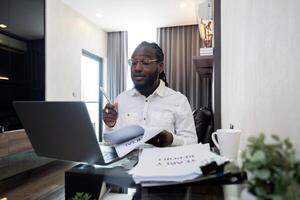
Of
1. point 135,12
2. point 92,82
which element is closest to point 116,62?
point 92,82

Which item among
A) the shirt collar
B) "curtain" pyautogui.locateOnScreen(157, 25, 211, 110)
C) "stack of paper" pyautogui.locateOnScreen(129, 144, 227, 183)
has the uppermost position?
Answer: "curtain" pyautogui.locateOnScreen(157, 25, 211, 110)

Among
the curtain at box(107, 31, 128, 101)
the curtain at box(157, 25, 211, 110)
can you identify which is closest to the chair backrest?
the curtain at box(157, 25, 211, 110)

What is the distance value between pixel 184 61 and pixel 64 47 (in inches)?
98.0

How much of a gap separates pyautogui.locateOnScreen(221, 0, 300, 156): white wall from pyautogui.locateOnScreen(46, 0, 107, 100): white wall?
3.45 m

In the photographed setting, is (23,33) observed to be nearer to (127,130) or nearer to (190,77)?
(127,130)

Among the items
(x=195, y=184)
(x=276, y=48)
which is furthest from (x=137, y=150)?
(x=276, y=48)

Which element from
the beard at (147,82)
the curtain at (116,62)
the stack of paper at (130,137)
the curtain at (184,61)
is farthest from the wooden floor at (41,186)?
the curtain at (184,61)

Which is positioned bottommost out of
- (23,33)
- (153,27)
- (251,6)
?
(251,6)

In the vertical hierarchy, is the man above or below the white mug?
above

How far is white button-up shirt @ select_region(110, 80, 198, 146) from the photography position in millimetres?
1525

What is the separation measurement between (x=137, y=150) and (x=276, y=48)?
2.07 feet

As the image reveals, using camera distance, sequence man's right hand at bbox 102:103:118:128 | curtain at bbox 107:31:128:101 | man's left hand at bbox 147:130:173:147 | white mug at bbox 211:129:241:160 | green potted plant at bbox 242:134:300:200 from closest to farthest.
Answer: green potted plant at bbox 242:134:300:200
white mug at bbox 211:129:241:160
man's left hand at bbox 147:130:173:147
man's right hand at bbox 102:103:118:128
curtain at bbox 107:31:128:101

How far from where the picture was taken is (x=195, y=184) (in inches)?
23.2

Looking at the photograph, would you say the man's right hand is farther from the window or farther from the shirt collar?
the window
